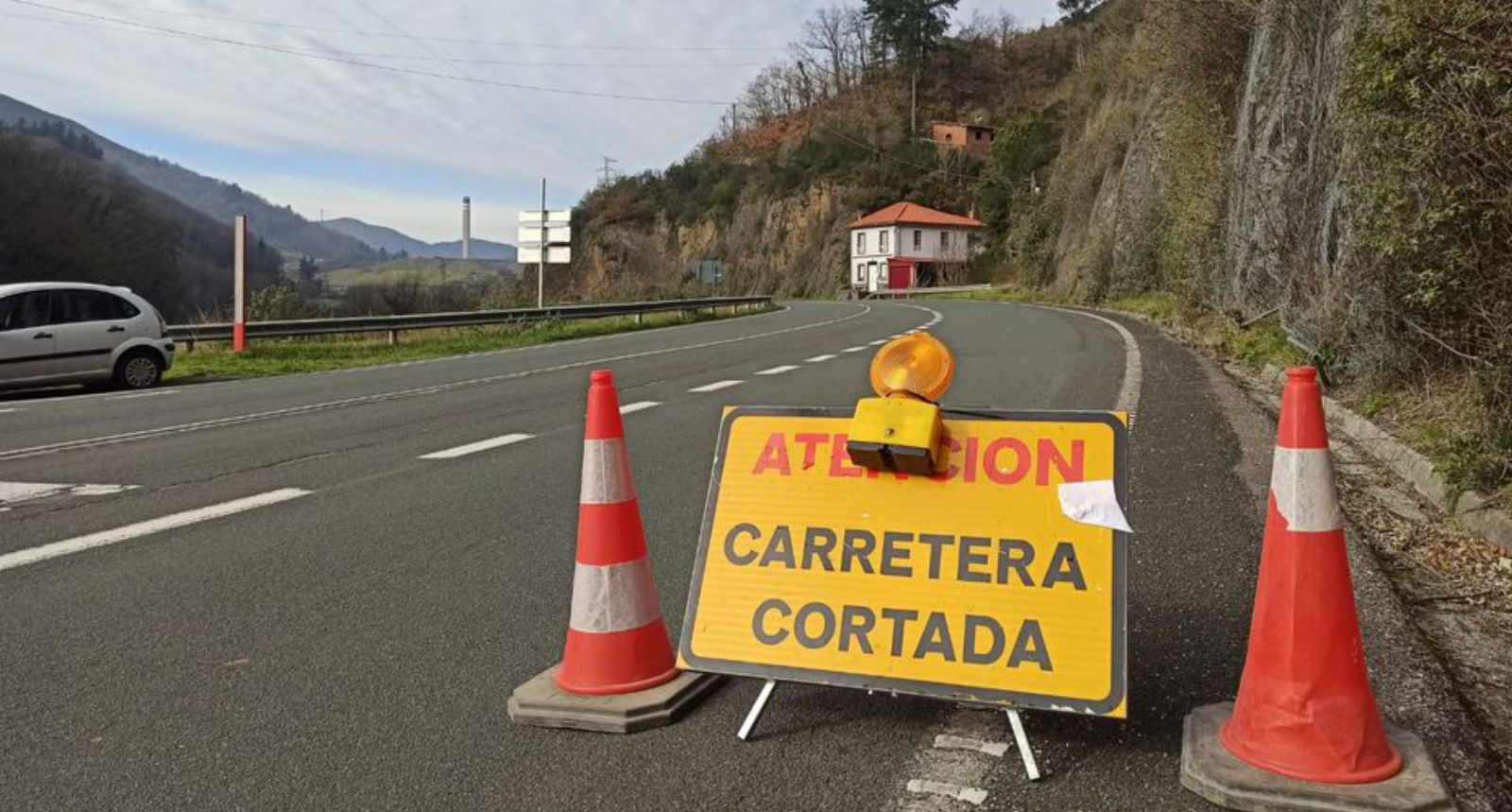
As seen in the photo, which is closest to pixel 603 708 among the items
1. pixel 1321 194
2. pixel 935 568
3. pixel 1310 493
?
pixel 935 568

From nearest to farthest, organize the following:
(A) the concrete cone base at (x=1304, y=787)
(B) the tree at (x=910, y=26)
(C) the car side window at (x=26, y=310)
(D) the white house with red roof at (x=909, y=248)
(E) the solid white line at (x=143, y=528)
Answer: (A) the concrete cone base at (x=1304, y=787) < (E) the solid white line at (x=143, y=528) < (C) the car side window at (x=26, y=310) < (D) the white house with red roof at (x=909, y=248) < (B) the tree at (x=910, y=26)

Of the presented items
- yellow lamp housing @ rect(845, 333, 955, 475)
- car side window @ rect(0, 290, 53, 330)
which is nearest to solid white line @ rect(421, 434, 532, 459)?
yellow lamp housing @ rect(845, 333, 955, 475)

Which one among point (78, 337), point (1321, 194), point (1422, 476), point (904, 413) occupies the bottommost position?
point (1422, 476)

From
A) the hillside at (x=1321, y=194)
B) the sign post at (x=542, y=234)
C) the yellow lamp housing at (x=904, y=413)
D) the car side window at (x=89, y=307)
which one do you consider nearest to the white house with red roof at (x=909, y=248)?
the hillside at (x=1321, y=194)

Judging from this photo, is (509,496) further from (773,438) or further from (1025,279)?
(1025,279)

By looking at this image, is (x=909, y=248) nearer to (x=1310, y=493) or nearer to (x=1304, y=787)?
(x=1310, y=493)

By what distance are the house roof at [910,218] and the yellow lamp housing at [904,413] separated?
275 feet

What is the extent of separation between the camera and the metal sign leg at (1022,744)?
275cm

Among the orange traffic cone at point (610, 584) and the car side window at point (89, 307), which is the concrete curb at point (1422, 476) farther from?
the car side window at point (89, 307)

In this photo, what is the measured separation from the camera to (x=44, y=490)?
22.8 feet

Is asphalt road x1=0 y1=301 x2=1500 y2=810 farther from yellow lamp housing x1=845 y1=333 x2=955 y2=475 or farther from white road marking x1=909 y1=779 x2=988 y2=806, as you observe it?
yellow lamp housing x1=845 y1=333 x2=955 y2=475

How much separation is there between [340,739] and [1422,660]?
336 centimetres

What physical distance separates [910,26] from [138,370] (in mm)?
105477

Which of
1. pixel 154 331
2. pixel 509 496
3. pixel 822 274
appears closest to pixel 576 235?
pixel 822 274
